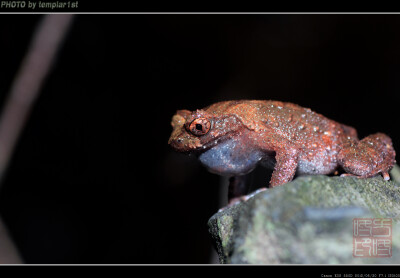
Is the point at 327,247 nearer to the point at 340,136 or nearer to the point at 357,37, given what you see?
the point at 340,136

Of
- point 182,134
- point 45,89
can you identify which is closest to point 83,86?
point 45,89

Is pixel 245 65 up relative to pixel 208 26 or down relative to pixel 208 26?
down

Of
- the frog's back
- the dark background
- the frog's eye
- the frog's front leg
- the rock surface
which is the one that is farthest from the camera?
the dark background

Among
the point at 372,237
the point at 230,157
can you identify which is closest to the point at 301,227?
the point at 372,237

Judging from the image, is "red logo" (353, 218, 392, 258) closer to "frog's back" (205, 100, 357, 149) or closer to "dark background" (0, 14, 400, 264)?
"frog's back" (205, 100, 357, 149)

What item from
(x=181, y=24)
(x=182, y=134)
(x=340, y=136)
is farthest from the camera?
(x=181, y=24)

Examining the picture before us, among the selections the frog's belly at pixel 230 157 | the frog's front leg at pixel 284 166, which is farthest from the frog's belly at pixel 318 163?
the frog's belly at pixel 230 157

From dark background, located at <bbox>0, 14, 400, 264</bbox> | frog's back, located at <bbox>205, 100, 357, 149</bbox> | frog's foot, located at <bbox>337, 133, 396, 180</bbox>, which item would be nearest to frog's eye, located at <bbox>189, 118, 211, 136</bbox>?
frog's back, located at <bbox>205, 100, 357, 149</bbox>
